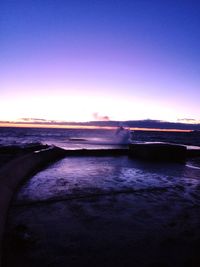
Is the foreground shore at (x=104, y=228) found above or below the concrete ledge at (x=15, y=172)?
below

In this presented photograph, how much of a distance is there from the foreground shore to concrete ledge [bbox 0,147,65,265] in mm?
273

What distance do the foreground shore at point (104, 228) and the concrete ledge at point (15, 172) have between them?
0.27 m

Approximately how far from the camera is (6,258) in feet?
12.0

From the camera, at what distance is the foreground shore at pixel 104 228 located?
12.4 feet

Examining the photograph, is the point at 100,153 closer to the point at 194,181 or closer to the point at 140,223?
the point at 194,181

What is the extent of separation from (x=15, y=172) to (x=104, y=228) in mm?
5058

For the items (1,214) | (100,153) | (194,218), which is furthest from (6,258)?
(100,153)

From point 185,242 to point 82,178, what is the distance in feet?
20.9

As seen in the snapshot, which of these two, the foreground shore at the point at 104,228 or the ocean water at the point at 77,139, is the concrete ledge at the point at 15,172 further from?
the ocean water at the point at 77,139

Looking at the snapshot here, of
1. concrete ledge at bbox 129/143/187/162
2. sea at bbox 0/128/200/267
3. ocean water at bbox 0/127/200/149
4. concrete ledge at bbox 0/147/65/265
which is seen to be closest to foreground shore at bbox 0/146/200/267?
sea at bbox 0/128/200/267

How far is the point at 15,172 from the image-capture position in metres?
8.67

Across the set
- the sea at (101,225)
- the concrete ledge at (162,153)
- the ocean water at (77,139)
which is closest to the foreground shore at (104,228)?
the sea at (101,225)

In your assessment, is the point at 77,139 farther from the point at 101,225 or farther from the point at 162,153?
the point at 101,225

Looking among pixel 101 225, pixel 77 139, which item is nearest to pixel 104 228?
pixel 101 225
